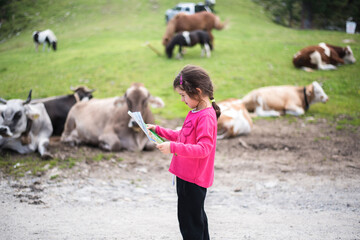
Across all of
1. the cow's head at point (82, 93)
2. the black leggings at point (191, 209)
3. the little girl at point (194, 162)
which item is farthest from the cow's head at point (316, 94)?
the black leggings at point (191, 209)

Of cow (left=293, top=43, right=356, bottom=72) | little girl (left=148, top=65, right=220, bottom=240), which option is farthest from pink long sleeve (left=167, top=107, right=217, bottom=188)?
cow (left=293, top=43, right=356, bottom=72)

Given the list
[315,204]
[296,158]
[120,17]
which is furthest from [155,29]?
[315,204]

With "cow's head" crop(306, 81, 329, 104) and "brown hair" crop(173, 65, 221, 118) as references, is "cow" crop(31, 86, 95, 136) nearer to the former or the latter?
"brown hair" crop(173, 65, 221, 118)

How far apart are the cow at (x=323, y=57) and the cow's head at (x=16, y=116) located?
31.0 ft

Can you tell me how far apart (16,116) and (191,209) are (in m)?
4.56

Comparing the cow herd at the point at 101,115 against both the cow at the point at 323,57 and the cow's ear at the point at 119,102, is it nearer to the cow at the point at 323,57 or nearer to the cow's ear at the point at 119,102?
the cow's ear at the point at 119,102

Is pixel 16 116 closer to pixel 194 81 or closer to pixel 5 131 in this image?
pixel 5 131

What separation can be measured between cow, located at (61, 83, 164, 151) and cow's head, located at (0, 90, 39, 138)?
100cm

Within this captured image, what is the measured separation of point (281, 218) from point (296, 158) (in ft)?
8.17

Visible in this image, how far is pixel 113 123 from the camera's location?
6.59m

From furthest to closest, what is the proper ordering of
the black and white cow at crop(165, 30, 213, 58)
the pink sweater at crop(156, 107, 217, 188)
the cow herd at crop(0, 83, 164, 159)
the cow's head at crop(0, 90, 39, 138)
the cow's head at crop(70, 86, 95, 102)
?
the black and white cow at crop(165, 30, 213, 58) < the cow's head at crop(70, 86, 95, 102) < the cow herd at crop(0, 83, 164, 159) < the cow's head at crop(0, 90, 39, 138) < the pink sweater at crop(156, 107, 217, 188)

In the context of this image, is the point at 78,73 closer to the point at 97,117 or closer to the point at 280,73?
the point at 97,117

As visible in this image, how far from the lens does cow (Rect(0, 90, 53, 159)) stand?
565cm

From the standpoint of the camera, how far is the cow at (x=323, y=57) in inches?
450
